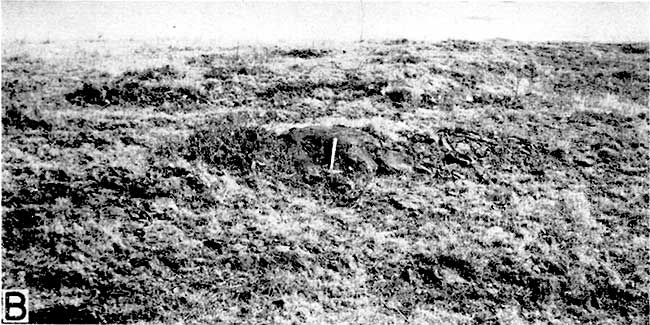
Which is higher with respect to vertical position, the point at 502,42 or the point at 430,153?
the point at 502,42

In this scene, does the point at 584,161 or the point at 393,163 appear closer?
the point at 393,163

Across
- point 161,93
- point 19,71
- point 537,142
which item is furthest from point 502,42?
point 19,71

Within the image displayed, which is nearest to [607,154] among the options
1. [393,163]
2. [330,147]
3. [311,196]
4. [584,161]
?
[584,161]

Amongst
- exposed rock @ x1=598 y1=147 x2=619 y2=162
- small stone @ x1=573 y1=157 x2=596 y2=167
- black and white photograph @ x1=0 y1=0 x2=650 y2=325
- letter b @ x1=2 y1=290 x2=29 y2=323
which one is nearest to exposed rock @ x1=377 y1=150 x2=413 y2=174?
black and white photograph @ x1=0 y1=0 x2=650 y2=325

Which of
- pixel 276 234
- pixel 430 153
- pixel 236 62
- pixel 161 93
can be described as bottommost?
pixel 276 234

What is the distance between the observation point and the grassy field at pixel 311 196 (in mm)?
9562

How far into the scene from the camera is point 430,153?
15477 millimetres

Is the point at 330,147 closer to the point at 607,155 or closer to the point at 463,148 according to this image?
the point at 463,148

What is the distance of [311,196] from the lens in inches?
509

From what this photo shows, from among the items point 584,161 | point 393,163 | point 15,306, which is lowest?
point 15,306

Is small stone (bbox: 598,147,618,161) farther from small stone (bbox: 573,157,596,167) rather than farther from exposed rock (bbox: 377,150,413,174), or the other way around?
exposed rock (bbox: 377,150,413,174)

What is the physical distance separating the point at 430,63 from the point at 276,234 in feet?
52.5

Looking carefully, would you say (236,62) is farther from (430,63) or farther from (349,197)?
(349,197)

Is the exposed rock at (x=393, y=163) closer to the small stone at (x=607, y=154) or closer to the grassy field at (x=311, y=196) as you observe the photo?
the grassy field at (x=311, y=196)
